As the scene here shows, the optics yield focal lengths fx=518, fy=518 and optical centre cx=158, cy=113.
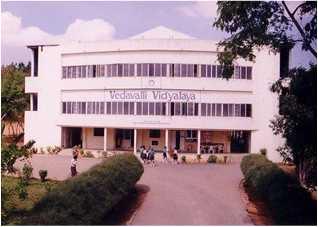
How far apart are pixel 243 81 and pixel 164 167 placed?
1093cm

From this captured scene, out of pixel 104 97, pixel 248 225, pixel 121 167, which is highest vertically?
pixel 104 97

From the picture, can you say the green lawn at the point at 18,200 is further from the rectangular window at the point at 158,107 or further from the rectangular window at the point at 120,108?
the rectangular window at the point at 158,107

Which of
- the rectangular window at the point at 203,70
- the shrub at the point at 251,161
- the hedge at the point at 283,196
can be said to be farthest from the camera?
the rectangular window at the point at 203,70

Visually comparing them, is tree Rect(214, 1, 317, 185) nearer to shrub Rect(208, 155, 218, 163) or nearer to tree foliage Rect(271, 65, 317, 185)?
tree foliage Rect(271, 65, 317, 185)

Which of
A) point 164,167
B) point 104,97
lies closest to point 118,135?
point 104,97

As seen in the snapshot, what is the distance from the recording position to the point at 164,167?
32.4 metres

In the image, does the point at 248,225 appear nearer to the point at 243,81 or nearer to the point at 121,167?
the point at 121,167

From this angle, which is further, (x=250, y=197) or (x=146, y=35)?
(x=146, y=35)

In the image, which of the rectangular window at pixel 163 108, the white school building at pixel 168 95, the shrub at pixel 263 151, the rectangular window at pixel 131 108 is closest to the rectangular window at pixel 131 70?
Answer: the white school building at pixel 168 95

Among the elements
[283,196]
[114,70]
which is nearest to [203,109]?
[114,70]

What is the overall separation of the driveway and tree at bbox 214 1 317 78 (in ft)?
22.8

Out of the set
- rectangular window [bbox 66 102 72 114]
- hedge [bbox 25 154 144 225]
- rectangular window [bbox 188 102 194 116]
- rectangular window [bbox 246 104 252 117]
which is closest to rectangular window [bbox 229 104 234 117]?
rectangular window [bbox 246 104 252 117]

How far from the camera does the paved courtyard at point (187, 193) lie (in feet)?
63.2

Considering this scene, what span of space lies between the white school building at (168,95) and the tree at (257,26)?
78.8 ft
